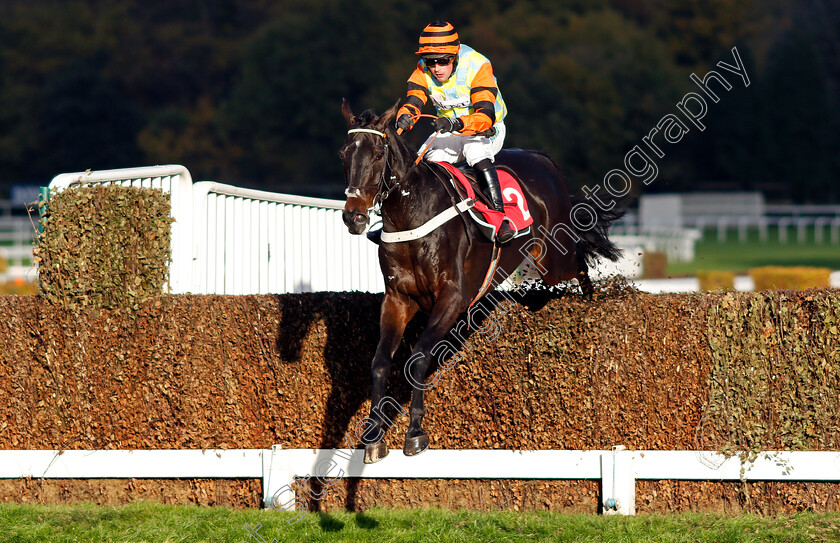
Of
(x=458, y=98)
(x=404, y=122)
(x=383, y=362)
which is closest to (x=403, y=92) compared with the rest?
(x=458, y=98)

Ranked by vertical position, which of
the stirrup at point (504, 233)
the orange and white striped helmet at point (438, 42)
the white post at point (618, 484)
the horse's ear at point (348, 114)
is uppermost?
the orange and white striped helmet at point (438, 42)

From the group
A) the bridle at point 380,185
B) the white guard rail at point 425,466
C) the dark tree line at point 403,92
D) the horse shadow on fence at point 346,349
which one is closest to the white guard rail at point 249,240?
the horse shadow on fence at point 346,349

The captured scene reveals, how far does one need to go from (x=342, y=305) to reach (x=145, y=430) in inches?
59.0

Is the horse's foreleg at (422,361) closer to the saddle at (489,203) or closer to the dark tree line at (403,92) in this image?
the saddle at (489,203)

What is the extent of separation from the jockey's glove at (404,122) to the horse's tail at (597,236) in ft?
Answer: 7.91

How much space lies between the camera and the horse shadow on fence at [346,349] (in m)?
6.17

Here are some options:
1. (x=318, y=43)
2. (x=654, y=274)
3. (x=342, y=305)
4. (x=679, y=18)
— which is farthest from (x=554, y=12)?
(x=342, y=305)

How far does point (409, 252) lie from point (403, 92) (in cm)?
3055

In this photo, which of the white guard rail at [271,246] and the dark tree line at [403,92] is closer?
the white guard rail at [271,246]

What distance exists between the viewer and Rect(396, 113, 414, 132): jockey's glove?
17.8 feet

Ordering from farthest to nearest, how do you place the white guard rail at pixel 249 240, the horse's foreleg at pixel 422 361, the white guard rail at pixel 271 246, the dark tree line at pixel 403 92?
the dark tree line at pixel 403 92 < the white guard rail at pixel 271 246 < the white guard rail at pixel 249 240 < the horse's foreleg at pixel 422 361

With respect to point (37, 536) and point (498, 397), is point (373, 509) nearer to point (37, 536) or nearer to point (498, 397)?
point (498, 397)

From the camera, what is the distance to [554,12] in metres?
45.0

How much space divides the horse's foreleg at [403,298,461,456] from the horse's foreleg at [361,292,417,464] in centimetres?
15
